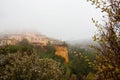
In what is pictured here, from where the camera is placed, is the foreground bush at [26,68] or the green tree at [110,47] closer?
the green tree at [110,47]

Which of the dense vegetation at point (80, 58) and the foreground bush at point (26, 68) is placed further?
the foreground bush at point (26, 68)

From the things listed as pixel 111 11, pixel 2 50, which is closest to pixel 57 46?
pixel 2 50

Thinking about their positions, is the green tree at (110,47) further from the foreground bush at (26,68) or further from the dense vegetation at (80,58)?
the foreground bush at (26,68)

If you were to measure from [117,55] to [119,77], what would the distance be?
57 centimetres

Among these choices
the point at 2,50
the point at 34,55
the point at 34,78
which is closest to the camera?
the point at 34,78

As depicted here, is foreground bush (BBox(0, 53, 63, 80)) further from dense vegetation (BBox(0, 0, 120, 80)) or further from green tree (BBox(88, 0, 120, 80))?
green tree (BBox(88, 0, 120, 80))

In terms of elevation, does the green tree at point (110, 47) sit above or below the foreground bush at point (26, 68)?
above

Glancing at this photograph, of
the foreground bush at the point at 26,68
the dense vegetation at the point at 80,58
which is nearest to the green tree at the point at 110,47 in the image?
the dense vegetation at the point at 80,58

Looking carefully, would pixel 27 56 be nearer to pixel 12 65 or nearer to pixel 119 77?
pixel 12 65

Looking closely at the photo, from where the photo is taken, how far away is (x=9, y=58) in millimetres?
24938

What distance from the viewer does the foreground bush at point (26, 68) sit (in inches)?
886

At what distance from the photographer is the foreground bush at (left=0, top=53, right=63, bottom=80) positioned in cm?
2250

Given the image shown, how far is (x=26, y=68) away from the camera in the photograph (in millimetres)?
22719

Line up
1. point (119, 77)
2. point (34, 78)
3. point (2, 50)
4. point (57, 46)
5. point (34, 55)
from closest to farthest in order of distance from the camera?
1. point (119, 77)
2. point (34, 78)
3. point (34, 55)
4. point (2, 50)
5. point (57, 46)
